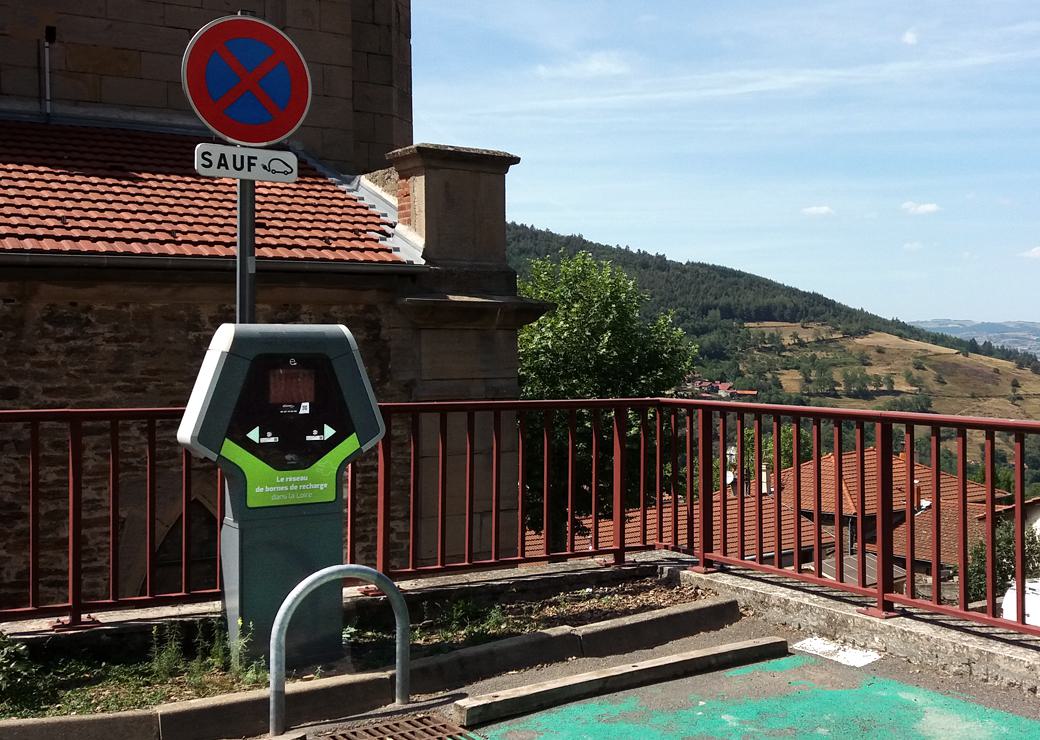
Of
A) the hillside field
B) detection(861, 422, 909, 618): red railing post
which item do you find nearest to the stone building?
detection(861, 422, 909, 618): red railing post

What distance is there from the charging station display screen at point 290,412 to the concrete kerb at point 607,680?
49.0 inches

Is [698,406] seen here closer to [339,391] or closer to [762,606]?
[762,606]

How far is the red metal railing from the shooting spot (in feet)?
15.0

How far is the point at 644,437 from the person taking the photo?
20.4 feet

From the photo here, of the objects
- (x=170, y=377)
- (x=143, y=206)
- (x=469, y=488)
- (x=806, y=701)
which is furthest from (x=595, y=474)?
(x=143, y=206)

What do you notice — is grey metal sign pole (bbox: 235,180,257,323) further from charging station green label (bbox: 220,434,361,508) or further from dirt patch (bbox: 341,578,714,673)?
dirt patch (bbox: 341,578,714,673)

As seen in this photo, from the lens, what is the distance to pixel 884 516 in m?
4.79

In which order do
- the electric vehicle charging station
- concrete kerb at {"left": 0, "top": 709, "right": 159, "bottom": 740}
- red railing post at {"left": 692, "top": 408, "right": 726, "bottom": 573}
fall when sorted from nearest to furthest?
concrete kerb at {"left": 0, "top": 709, "right": 159, "bottom": 740} < the electric vehicle charging station < red railing post at {"left": 692, "top": 408, "right": 726, "bottom": 573}

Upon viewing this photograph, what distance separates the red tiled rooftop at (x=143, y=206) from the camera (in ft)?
30.0

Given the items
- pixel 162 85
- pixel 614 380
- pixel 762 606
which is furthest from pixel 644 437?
pixel 614 380

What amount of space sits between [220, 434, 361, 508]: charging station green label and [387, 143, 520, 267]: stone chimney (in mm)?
6173

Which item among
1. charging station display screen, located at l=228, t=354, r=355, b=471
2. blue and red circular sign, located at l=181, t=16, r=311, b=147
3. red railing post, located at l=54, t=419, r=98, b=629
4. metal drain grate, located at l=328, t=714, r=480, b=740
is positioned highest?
blue and red circular sign, located at l=181, t=16, r=311, b=147

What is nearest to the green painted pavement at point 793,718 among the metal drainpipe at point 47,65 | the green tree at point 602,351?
the metal drainpipe at point 47,65

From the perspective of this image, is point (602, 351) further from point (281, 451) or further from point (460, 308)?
point (281, 451)
